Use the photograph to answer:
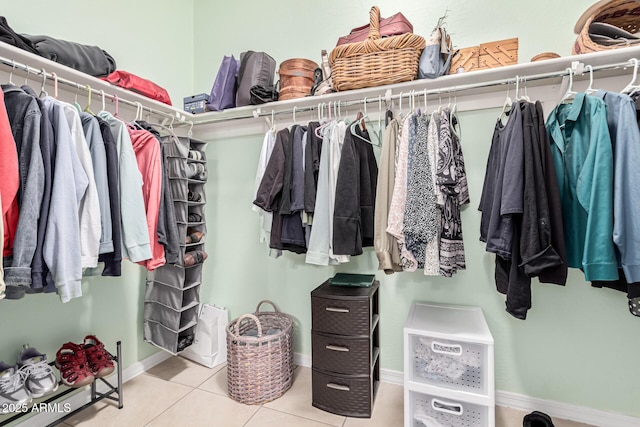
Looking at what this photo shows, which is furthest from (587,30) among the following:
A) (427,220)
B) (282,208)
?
(282,208)

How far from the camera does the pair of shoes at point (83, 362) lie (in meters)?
1.57

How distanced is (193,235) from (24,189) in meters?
Result: 1.06

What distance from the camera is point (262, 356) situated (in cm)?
185

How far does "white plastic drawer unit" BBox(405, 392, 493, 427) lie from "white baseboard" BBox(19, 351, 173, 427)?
1.79 m

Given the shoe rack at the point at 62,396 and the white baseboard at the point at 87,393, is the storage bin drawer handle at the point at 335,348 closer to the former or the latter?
the shoe rack at the point at 62,396

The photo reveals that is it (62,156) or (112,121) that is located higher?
(112,121)

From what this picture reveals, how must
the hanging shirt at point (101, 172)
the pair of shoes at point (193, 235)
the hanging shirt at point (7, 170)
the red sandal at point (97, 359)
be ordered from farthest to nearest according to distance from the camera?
the pair of shoes at point (193, 235) < the red sandal at point (97, 359) < the hanging shirt at point (101, 172) < the hanging shirt at point (7, 170)

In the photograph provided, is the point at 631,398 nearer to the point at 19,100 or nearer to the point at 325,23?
the point at 325,23

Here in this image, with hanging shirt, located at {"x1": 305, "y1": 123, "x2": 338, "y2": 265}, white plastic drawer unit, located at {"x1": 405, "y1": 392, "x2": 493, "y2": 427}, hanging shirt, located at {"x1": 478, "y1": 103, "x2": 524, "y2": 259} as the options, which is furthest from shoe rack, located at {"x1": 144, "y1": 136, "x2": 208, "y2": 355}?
hanging shirt, located at {"x1": 478, "y1": 103, "x2": 524, "y2": 259}

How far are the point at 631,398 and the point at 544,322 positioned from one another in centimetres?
50

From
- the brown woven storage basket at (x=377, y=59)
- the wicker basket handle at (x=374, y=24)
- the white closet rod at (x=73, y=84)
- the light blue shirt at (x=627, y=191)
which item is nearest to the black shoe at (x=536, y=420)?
the light blue shirt at (x=627, y=191)

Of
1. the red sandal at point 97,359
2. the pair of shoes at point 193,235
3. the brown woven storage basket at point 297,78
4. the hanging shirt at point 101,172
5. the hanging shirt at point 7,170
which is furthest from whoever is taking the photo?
the pair of shoes at point 193,235

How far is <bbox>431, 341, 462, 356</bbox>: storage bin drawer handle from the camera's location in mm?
1505

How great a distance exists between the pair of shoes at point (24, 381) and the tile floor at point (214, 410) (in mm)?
377
